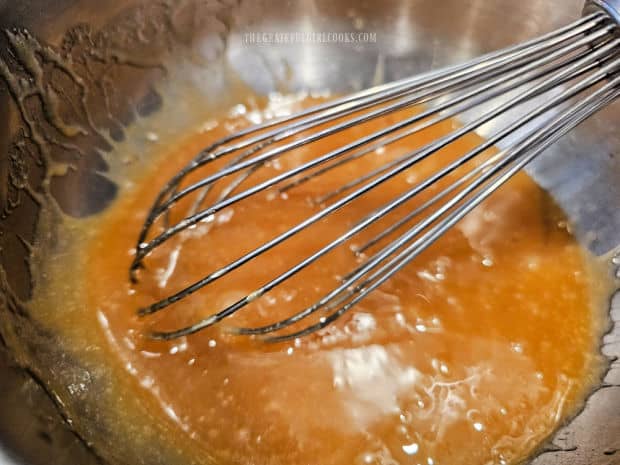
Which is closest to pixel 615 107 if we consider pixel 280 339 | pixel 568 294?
pixel 568 294

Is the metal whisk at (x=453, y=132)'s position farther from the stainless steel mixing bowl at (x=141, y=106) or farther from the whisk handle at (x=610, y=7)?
the stainless steel mixing bowl at (x=141, y=106)

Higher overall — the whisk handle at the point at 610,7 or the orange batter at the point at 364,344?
the whisk handle at the point at 610,7

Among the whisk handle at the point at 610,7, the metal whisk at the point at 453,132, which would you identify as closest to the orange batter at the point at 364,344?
the metal whisk at the point at 453,132

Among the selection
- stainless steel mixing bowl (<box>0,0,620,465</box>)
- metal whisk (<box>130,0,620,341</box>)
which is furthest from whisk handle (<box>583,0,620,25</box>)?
stainless steel mixing bowl (<box>0,0,620,465</box>)

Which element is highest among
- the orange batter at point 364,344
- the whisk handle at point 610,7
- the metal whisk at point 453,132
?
the whisk handle at point 610,7

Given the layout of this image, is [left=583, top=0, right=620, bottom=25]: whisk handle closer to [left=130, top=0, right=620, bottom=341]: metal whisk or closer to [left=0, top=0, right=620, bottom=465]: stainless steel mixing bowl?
[left=130, top=0, right=620, bottom=341]: metal whisk

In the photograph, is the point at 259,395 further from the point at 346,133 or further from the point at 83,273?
the point at 346,133
